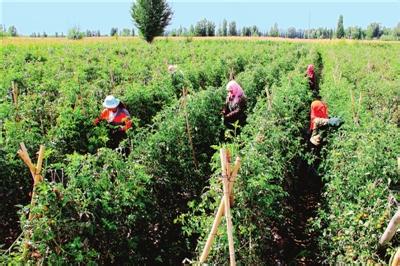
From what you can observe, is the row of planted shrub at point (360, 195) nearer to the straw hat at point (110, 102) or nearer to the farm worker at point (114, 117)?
the farm worker at point (114, 117)

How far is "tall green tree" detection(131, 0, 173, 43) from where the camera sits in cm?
5366

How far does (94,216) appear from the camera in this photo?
3.95 meters

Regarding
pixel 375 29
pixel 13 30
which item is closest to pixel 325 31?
pixel 375 29

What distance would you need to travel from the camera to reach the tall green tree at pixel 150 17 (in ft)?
176

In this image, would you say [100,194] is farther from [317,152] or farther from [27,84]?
[27,84]

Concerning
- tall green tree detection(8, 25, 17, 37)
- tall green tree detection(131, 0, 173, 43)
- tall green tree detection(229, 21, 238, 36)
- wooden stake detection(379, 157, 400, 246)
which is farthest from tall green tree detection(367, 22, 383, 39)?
wooden stake detection(379, 157, 400, 246)

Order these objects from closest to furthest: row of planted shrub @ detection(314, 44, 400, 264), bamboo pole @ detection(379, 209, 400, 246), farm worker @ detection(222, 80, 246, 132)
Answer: bamboo pole @ detection(379, 209, 400, 246) < row of planted shrub @ detection(314, 44, 400, 264) < farm worker @ detection(222, 80, 246, 132)

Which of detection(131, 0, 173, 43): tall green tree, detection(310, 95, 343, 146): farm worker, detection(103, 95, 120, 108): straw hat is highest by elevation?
detection(131, 0, 173, 43): tall green tree

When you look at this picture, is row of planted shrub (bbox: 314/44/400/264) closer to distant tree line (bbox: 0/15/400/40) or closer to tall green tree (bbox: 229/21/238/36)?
distant tree line (bbox: 0/15/400/40)

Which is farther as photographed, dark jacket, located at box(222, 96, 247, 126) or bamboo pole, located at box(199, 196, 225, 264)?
dark jacket, located at box(222, 96, 247, 126)

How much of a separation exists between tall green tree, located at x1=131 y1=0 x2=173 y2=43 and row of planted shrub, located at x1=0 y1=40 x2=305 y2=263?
1912 inches

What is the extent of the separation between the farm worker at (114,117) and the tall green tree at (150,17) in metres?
48.7

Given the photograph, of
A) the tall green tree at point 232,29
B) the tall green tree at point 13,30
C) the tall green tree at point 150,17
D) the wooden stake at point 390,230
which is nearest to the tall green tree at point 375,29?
the tall green tree at point 232,29

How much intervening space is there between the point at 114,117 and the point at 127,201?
2.97 m
